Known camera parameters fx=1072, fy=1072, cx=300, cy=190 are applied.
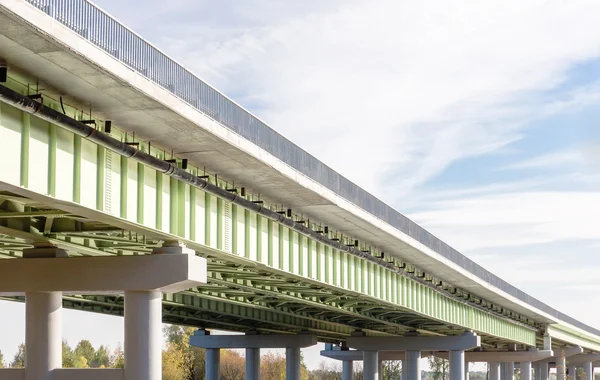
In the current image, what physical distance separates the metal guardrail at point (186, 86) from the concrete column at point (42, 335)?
6.68m

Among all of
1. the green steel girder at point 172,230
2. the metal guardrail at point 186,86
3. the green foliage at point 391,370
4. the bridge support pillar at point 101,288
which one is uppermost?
the metal guardrail at point 186,86

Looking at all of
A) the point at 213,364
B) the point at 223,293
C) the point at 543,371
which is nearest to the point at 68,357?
the point at 543,371

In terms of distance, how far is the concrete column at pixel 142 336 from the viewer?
81.2ft

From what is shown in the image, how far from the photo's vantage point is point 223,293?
165ft

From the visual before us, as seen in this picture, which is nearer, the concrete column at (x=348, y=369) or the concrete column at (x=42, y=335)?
the concrete column at (x=42, y=335)

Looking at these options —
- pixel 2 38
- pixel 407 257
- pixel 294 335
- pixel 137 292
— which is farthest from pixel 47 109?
pixel 294 335

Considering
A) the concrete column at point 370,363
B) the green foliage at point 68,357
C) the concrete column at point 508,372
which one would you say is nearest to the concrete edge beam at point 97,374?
the concrete column at point 370,363

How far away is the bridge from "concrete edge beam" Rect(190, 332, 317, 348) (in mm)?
32363

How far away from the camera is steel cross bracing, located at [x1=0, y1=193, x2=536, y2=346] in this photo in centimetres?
2605

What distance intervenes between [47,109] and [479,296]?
51.1m

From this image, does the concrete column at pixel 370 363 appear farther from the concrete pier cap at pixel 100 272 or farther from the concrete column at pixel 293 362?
the concrete pier cap at pixel 100 272

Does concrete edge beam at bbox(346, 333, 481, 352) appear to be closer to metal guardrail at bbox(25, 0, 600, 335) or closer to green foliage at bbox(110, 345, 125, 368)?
metal guardrail at bbox(25, 0, 600, 335)

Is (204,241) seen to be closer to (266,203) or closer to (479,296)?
(266,203)

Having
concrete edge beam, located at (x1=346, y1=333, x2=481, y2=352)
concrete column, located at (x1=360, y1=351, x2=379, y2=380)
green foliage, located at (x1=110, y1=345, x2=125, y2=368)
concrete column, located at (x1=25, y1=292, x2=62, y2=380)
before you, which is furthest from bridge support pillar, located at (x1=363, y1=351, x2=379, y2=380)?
green foliage, located at (x1=110, y1=345, x2=125, y2=368)
